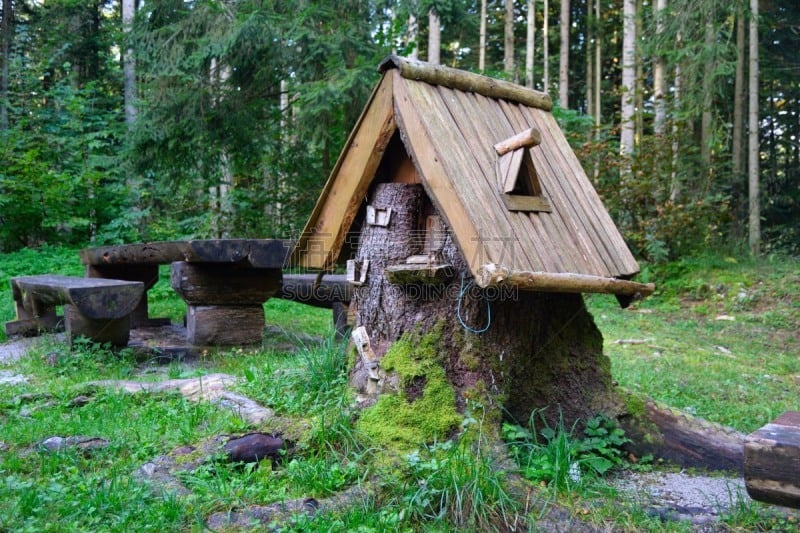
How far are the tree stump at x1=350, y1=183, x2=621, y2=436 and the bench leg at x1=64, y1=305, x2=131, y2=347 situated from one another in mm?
3267

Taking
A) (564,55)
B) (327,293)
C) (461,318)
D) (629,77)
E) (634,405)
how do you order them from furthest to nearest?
(564,55) → (629,77) → (327,293) → (634,405) → (461,318)

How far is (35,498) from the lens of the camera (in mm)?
3027

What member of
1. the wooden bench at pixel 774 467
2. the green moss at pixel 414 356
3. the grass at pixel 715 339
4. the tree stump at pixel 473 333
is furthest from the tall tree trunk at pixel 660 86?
the wooden bench at pixel 774 467

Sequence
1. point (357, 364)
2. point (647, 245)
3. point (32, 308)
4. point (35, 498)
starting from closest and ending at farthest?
point (35, 498), point (357, 364), point (32, 308), point (647, 245)

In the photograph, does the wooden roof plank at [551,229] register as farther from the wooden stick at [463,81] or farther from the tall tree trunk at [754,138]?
the tall tree trunk at [754,138]

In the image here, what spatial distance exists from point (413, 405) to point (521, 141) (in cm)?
163

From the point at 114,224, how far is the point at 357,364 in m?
12.2

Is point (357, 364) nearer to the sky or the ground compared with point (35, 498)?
nearer to the sky

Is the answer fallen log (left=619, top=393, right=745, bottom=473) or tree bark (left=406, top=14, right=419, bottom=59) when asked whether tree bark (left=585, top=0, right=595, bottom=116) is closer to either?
tree bark (left=406, top=14, right=419, bottom=59)

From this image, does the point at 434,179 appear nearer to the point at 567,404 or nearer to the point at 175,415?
the point at 567,404

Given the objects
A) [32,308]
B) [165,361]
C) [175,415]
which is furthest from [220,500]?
[32,308]

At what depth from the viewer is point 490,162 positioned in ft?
13.2

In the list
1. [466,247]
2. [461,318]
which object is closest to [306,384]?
[461,318]

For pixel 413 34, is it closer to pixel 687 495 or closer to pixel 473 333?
pixel 473 333
